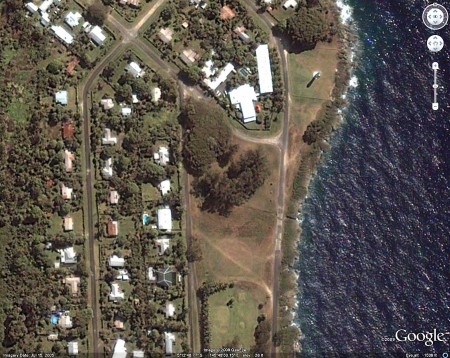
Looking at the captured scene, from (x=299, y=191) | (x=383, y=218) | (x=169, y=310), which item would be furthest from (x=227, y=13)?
(x=169, y=310)

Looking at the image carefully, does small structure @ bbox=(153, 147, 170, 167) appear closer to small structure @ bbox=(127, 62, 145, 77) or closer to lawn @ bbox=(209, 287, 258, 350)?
small structure @ bbox=(127, 62, 145, 77)

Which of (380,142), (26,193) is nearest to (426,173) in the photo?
(380,142)

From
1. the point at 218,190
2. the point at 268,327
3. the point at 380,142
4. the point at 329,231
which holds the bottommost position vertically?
the point at 268,327

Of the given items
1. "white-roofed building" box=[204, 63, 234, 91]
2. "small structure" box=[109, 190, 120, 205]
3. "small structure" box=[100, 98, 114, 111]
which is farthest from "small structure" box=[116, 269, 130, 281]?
"white-roofed building" box=[204, 63, 234, 91]

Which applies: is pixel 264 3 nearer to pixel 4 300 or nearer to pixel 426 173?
pixel 426 173

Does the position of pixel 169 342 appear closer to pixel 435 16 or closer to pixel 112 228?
pixel 112 228

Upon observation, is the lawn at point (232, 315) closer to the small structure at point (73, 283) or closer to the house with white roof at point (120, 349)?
the house with white roof at point (120, 349)

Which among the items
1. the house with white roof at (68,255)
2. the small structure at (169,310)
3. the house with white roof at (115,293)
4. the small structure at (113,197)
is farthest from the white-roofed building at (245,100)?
the house with white roof at (68,255)
